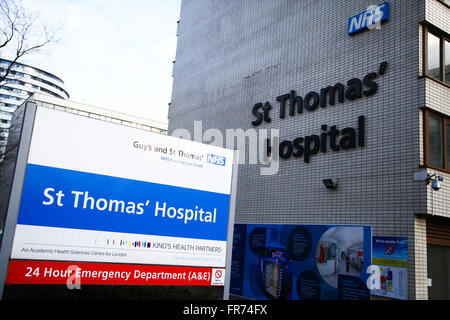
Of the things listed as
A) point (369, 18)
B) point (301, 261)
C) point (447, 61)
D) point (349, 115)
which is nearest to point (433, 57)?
point (447, 61)

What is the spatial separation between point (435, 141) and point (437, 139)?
101 mm

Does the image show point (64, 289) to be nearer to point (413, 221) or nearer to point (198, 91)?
point (413, 221)

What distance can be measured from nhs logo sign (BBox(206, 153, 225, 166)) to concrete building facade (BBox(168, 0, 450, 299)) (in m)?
6.25

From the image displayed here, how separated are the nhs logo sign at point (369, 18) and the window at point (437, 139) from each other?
2890 millimetres

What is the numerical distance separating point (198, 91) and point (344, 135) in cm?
854

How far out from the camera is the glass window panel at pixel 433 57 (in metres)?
9.62

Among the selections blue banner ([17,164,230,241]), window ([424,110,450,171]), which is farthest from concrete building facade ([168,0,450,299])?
blue banner ([17,164,230,241])

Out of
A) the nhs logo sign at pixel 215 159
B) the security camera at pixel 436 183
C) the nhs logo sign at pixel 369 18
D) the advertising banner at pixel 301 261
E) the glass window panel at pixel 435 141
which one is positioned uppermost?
the nhs logo sign at pixel 369 18

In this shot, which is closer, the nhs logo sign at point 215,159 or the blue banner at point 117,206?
the blue banner at point 117,206

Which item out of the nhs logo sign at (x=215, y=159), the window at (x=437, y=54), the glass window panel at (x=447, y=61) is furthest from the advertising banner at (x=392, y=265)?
the nhs logo sign at (x=215, y=159)

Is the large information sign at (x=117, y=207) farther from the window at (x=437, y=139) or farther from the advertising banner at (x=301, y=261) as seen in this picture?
the window at (x=437, y=139)

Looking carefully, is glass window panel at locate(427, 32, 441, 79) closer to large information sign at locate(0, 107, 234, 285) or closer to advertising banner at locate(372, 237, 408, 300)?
advertising banner at locate(372, 237, 408, 300)

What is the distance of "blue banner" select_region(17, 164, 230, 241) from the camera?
3.19 m
